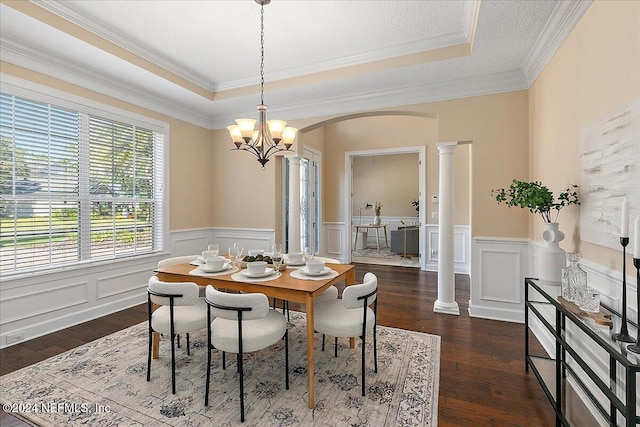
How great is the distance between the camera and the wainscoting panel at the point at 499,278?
343 centimetres

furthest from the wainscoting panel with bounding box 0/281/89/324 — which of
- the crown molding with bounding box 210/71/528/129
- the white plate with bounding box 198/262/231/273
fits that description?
the crown molding with bounding box 210/71/528/129

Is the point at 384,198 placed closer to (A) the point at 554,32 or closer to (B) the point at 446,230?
(B) the point at 446,230

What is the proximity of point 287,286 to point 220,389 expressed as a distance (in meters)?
0.93

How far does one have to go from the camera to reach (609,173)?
1.78m

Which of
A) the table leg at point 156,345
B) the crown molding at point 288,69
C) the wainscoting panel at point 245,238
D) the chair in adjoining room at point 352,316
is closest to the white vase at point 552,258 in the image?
the chair in adjoining room at point 352,316

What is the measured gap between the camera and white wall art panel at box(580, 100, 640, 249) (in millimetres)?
1564

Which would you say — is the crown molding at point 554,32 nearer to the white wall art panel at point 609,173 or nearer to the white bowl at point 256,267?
the white wall art panel at point 609,173

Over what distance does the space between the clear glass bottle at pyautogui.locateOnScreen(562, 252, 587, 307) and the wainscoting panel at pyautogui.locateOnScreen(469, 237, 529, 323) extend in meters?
1.63

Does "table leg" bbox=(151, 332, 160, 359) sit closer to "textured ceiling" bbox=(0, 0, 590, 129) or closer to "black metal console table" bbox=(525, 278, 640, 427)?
"textured ceiling" bbox=(0, 0, 590, 129)

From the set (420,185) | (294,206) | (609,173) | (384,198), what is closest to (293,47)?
(294,206)

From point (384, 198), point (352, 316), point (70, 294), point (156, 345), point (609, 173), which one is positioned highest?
point (384, 198)

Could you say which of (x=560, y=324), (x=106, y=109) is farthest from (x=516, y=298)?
(x=106, y=109)

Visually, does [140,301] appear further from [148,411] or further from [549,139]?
[549,139]

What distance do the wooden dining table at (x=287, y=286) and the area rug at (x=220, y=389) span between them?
211 mm
